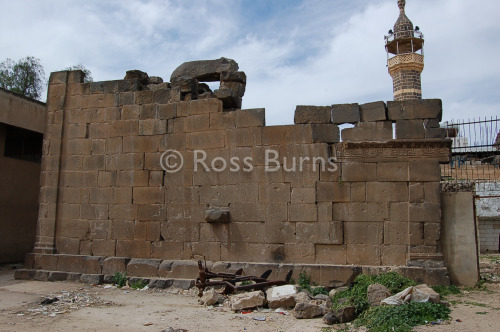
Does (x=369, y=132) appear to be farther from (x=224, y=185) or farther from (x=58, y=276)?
(x=58, y=276)

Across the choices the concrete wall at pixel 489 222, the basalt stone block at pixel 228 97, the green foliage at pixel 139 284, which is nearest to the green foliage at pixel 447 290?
the basalt stone block at pixel 228 97

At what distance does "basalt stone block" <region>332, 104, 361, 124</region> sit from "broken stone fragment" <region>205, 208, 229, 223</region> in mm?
2881

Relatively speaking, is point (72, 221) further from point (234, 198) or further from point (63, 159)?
point (234, 198)

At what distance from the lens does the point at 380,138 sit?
795 centimetres

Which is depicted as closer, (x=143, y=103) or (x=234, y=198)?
(x=234, y=198)

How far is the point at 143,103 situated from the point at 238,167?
9.33ft

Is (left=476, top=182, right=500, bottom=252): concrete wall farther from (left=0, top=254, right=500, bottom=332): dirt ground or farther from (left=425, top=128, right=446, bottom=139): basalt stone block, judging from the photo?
(left=425, top=128, right=446, bottom=139): basalt stone block

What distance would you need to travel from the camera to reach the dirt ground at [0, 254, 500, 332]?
18.5 ft

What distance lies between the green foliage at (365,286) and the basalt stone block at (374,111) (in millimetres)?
2928

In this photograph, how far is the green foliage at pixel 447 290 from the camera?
7061 mm

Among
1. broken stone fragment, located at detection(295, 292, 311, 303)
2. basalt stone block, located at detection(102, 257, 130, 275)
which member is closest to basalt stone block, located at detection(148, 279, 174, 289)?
basalt stone block, located at detection(102, 257, 130, 275)

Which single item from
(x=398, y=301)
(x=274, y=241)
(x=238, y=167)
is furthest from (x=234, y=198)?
(x=398, y=301)

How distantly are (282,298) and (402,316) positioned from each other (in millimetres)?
1974

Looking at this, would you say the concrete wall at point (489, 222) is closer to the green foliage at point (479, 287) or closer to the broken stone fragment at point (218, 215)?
the green foliage at point (479, 287)
